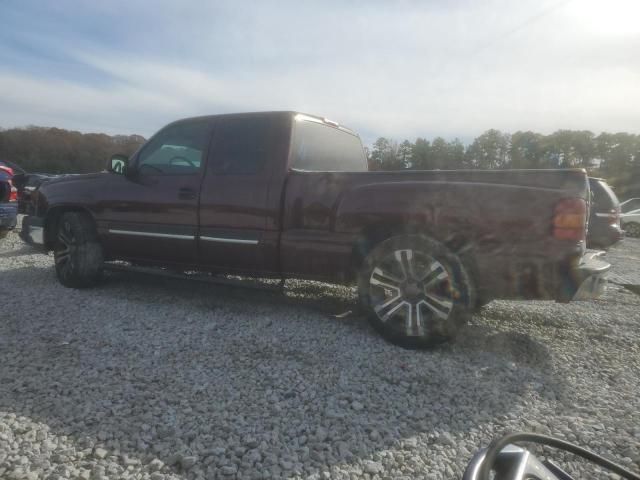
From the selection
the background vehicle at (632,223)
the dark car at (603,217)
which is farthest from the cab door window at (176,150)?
the background vehicle at (632,223)

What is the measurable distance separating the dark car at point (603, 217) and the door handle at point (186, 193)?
6.44 m

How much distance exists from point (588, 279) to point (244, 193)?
8.91 feet

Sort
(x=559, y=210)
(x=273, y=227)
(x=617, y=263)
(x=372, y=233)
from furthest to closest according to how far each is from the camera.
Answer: (x=617, y=263)
(x=273, y=227)
(x=372, y=233)
(x=559, y=210)

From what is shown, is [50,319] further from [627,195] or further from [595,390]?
[627,195]

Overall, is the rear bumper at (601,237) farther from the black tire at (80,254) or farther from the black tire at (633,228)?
the black tire at (633,228)

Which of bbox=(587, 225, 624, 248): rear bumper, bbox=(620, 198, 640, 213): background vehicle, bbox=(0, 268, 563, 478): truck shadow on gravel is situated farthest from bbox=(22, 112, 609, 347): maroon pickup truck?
bbox=(620, 198, 640, 213): background vehicle

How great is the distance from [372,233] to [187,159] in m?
2.09

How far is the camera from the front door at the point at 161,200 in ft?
13.9

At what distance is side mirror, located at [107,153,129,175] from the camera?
181 inches

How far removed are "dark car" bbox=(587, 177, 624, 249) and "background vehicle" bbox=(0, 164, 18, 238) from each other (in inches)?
375

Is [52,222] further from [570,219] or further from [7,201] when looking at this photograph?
[570,219]

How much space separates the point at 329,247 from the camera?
3568mm

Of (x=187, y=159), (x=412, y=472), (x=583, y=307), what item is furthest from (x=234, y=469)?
(x=583, y=307)

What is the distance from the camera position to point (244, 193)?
3924 mm
